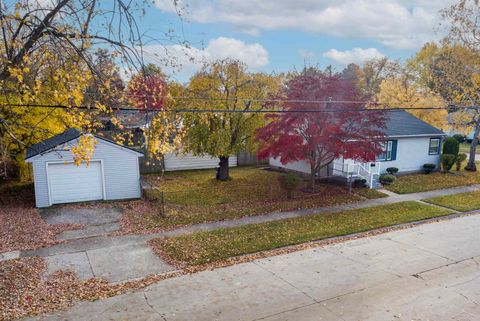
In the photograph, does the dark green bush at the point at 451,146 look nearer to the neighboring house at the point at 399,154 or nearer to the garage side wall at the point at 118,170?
the neighboring house at the point at 399,154

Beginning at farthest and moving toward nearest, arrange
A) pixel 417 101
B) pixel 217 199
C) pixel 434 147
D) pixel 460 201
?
pixel 417 101
pixel 434 147
pixel 217 199
pixel 460 201

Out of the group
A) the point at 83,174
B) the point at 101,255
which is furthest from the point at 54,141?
the point at 101,255

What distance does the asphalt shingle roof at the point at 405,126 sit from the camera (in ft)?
72.0

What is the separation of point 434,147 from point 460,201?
850cm

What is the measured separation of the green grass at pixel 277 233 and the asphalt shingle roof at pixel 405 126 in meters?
7.72

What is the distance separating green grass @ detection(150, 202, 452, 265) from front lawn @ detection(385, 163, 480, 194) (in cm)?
357

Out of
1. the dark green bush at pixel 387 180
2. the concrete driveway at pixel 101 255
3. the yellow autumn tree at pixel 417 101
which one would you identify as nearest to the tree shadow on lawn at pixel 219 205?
the concrete driveway at pixel 101 255

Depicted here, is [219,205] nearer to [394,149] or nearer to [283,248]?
[283,248]

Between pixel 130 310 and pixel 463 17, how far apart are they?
23953mm

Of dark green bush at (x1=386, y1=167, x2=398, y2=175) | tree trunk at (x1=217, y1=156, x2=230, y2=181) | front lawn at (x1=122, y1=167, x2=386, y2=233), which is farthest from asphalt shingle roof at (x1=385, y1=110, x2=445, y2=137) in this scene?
tree trunk at (x1=217, y1=156, x2=230, y2=181)

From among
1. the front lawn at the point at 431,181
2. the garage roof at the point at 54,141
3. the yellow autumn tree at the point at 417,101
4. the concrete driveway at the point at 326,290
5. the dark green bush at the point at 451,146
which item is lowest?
the front lawn at the point at 431,181

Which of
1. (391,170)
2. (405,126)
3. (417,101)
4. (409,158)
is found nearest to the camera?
(391,170)

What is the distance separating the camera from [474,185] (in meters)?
20.1

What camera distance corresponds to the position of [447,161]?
911 inches
